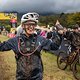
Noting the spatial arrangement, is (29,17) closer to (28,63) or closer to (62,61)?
(28,63)

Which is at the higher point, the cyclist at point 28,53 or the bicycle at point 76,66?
the cyclist at point 28,53

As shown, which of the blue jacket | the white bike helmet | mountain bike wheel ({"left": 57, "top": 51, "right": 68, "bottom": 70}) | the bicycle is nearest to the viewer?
the blue jacket

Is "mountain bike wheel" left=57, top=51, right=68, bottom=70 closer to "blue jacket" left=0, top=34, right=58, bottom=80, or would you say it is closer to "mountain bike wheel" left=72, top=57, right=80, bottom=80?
"mountain bike wheel" left=72, top=57, right=80, bottom=80

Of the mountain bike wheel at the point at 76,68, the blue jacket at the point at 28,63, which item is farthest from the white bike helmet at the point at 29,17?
the mountain bike wheel at the point at 76,68

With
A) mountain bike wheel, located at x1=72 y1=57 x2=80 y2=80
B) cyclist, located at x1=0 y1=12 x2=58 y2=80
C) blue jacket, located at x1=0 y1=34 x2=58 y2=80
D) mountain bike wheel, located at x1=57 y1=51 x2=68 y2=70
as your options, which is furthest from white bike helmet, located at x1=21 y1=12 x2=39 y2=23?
mountain bike wheel, located at x1=57 y1=51 x2=68 y2=70

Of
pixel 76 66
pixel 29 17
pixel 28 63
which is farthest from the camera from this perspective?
pixel 76 66

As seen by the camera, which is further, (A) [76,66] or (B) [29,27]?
(A) [76,66]

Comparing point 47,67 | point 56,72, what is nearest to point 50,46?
point 56,72

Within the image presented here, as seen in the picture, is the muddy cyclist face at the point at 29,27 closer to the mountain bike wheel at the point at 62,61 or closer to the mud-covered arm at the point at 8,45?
the mud-covered arm at the point at 8,45

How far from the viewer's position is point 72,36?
1395cm

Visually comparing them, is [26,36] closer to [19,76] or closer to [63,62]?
[19,76]

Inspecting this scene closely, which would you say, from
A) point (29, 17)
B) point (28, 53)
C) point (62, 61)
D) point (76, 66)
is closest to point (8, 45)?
point (28, 53)

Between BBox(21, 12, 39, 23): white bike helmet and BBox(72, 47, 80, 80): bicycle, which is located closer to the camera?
BBox(21, 12, 39, 23): white bike helmet

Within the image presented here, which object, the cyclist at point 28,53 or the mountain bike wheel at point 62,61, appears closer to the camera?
the cyclist at point 28,53
